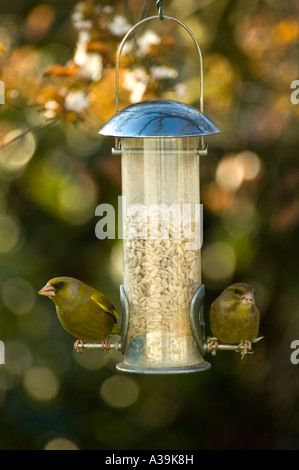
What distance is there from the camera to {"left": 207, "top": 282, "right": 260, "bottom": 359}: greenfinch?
5.31 meters

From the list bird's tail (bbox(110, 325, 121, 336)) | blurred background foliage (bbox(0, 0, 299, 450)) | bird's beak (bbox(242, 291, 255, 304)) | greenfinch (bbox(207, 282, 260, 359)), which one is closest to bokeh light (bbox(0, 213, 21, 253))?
blurred background foliage (bbox(0, 0, 299, 450))

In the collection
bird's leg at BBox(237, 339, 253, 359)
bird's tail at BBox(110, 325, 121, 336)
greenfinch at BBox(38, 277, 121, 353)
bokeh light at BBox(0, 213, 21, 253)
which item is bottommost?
bird's leg at BBox(237, 339, 253, 359)

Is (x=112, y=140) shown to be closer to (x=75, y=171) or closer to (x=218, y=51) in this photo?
(x=75, y=171)

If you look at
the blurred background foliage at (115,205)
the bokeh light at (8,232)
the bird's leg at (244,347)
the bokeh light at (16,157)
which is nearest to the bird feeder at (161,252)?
the bird's leg at (244,347)

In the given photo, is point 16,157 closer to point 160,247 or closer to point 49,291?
point 49,291

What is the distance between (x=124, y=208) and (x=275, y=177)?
9.28 ft

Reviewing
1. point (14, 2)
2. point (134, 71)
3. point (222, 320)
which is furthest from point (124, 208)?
point (14, 2)

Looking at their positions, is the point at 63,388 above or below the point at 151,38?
below

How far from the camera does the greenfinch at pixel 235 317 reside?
17.4ft

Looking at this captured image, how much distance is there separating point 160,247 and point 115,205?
310 centimetres

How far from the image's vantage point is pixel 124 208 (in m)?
5.13

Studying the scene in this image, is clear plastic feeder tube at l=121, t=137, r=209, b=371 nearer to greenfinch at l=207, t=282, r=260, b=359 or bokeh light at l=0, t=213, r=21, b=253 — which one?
greenfinch at l=207, t=282, r=260, b=359

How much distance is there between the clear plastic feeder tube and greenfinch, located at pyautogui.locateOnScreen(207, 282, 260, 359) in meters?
0.29

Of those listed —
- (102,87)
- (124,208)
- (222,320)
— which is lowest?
(222,320)
